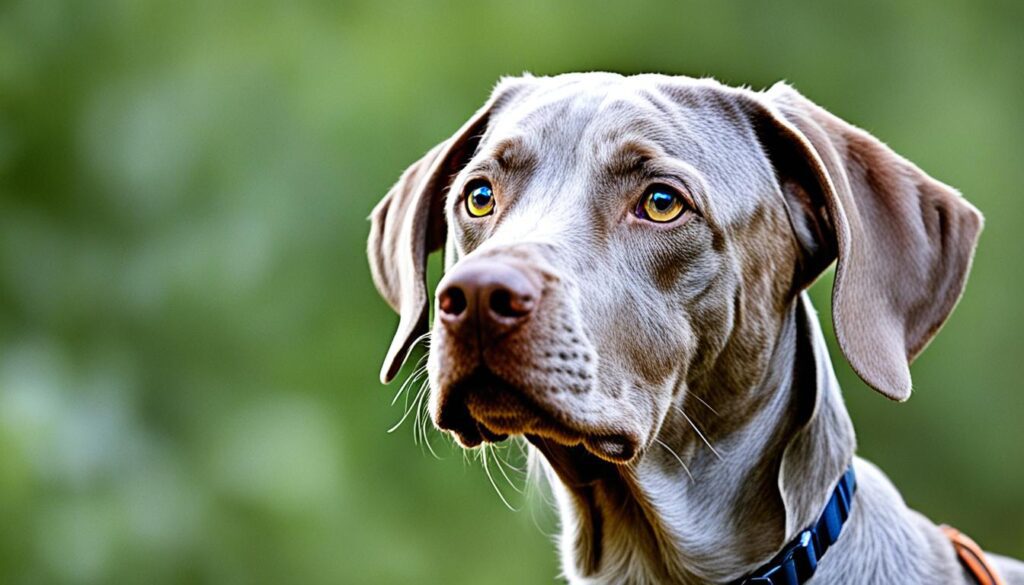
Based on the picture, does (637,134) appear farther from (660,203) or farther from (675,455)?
(675,455)

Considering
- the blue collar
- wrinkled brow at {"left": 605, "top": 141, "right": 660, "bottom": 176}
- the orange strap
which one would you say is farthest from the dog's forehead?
the orange strap

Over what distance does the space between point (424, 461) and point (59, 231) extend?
8.25 feet

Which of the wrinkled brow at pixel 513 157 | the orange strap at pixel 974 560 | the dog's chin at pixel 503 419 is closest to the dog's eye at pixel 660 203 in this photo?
the wrinkled brow at pixel 513 157

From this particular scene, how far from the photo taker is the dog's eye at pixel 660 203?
12.5ft

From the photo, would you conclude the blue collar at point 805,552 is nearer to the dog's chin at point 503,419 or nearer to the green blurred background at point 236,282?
the dog's chin at point 503,419

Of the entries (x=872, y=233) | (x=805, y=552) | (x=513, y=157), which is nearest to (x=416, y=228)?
(x=513, y=157)

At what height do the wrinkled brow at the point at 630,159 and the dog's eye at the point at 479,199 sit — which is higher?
the wrinkled brow at the point at 630,159

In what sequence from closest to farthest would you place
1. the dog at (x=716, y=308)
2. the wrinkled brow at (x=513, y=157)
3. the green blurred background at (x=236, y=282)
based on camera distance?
the dog at (x=716, y=308), the wrinkled brow at (x=513, y=157), the green blurred background at (x=236, y=282)

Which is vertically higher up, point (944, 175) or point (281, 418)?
point (944, 175)

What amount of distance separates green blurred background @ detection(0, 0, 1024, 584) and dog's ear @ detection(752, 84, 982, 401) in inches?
185

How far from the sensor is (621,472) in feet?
13.0

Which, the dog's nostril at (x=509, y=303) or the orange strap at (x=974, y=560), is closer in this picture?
the dog's nostril at (x=509, y=303)

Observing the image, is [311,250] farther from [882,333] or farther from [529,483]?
[882,333]

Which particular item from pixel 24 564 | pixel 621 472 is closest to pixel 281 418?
pixel 24 564
